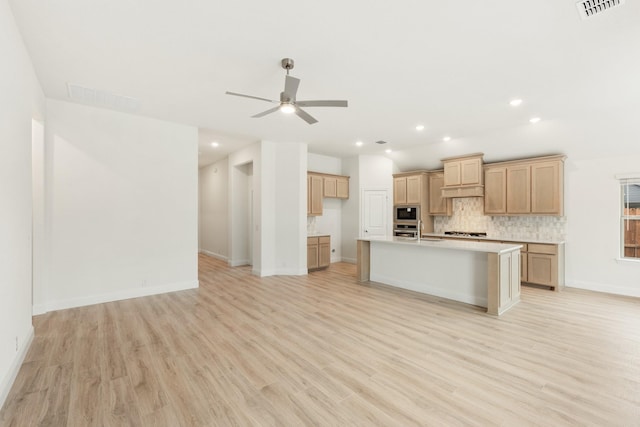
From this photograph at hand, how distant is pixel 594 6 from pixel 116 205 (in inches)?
234

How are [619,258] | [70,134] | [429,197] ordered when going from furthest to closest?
[429,197]
[619,258]
[70,134]

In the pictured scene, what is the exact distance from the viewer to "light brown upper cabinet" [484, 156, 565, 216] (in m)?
5.51

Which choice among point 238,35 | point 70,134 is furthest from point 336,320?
point 70,134

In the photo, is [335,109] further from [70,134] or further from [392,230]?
[392,230]

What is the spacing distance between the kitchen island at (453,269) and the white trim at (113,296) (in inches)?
132

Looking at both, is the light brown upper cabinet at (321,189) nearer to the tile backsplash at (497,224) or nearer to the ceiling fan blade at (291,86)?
the tile backsplash at (497,224)

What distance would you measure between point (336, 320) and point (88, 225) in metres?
3.88

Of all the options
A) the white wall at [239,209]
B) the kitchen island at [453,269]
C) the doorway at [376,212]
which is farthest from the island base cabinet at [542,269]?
the white wall at [239,209]

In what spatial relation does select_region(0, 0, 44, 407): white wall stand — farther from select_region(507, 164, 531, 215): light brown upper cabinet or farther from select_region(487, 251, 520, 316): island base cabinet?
select_region(507, 164, 531, 215): light brown upper cabinet

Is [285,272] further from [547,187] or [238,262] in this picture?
[547,187]

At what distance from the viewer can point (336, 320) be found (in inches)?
150

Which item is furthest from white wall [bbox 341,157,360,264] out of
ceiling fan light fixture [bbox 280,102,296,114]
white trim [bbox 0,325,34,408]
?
white trim [bbox 0,325,34,408]

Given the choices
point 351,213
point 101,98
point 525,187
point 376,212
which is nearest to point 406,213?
point 376,212

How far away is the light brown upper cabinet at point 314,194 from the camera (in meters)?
7.26
